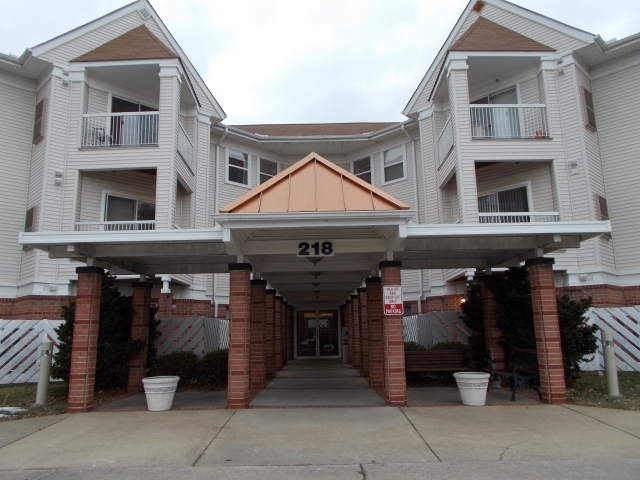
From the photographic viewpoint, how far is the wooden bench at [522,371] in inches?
382

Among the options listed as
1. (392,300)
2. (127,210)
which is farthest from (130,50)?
(392,300)

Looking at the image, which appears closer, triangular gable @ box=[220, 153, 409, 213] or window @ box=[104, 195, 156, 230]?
triangular gable @ box=[220, 153, 409, 213]

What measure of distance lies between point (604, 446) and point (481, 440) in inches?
59.9

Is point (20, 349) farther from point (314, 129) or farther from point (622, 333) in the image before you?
point (622, 333)

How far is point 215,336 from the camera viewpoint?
16.3 m

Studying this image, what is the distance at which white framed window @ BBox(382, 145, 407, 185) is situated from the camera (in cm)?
2067

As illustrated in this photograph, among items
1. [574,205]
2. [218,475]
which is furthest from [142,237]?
[574,205]

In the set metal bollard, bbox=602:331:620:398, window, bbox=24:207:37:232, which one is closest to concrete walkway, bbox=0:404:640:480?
metal bollard, bbox=602:331:620:398

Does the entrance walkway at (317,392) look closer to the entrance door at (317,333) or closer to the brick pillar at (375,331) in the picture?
the brick pillar at (375,331)

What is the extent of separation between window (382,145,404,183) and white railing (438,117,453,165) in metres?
2.58

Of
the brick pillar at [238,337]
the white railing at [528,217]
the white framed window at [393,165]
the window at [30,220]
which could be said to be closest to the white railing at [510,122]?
the white railing at [528,217]

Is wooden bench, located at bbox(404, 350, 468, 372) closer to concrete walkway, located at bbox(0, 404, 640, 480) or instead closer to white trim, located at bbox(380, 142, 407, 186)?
concrete walkway, located at bbox(0, 404, 640, 480)

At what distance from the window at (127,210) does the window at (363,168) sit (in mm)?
9089

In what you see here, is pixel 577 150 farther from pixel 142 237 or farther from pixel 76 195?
pixel 76 195
